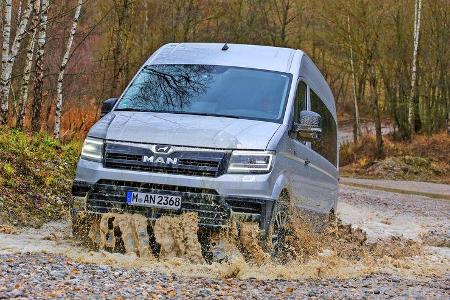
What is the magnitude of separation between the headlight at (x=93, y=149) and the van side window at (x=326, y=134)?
2.95 m

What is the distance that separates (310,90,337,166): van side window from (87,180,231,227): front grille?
2575mm

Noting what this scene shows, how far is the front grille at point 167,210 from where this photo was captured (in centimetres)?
666

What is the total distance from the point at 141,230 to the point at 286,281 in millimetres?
1441

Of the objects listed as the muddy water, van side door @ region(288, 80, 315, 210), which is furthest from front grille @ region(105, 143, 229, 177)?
van side door @ region(288, 80, 315, 210)

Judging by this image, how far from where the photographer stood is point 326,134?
1027 centimetres

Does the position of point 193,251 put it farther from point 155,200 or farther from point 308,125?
point 308,125

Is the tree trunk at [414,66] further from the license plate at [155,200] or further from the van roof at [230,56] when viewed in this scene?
the license plate at [155,200]

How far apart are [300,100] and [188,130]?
71.9 inches

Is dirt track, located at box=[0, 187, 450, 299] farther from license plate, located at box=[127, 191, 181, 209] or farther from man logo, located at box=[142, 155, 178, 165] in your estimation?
man logo, located at box=[142, 155, 178, 165]

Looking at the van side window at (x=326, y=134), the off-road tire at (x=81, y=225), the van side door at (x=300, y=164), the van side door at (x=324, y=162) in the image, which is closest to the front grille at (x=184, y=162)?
the off-road tire at (x=81, y=225)

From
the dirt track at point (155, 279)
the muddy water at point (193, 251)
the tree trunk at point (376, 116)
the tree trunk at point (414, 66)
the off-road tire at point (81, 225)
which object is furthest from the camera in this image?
the tree trunk at point (414, 66)

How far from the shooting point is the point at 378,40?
122 ft

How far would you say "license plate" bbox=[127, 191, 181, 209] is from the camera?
6680mm

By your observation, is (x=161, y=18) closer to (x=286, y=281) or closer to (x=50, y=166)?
(x=50, y=166)
